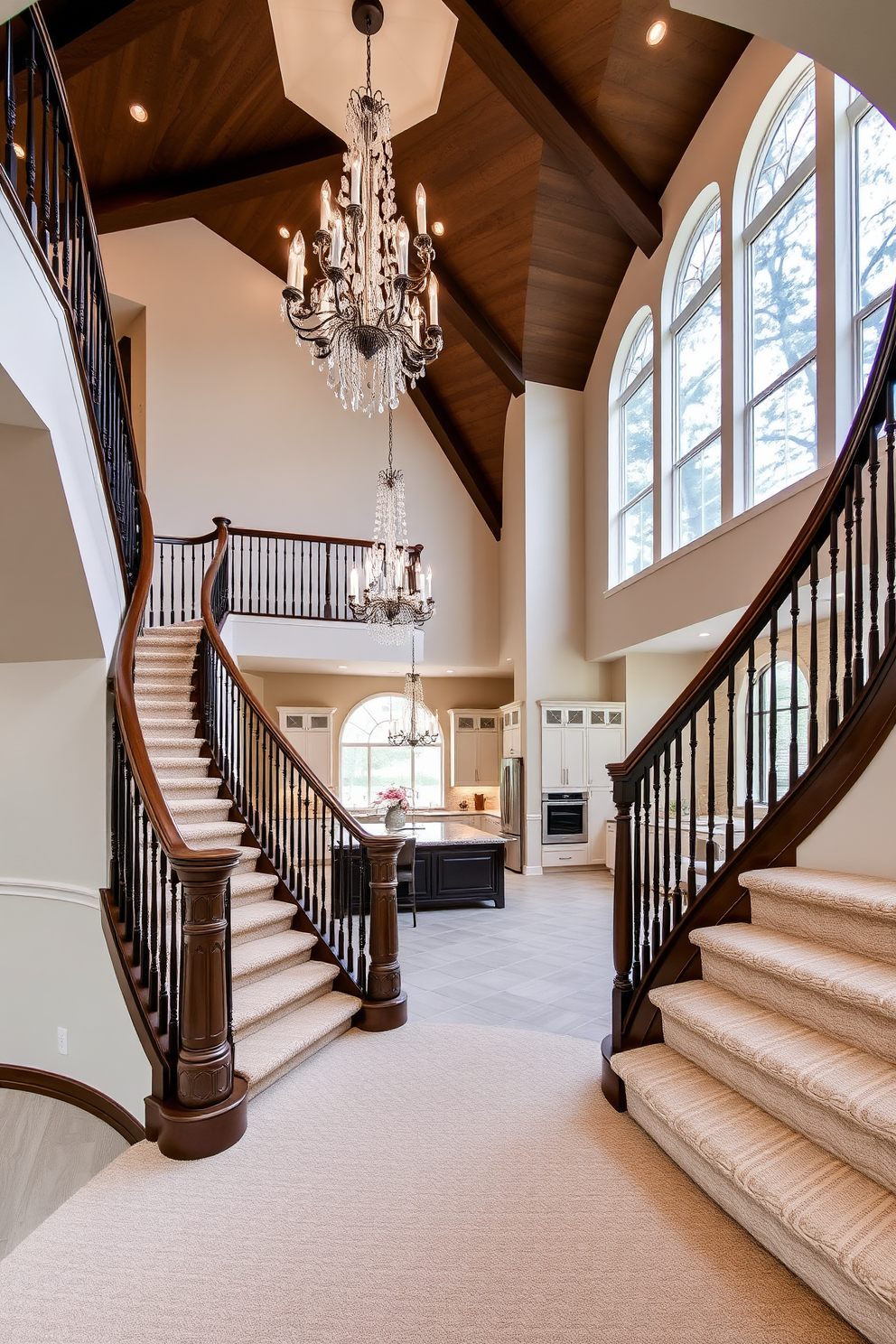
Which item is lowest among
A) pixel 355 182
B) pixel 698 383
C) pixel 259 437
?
pixel 355 182

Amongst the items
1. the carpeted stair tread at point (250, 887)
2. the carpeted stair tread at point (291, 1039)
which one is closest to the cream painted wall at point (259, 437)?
the carpeted stair tread at point (250, 887)

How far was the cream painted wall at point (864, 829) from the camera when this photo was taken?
89.8 inches

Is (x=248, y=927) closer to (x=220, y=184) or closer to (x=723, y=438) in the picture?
(x=723, y=438)

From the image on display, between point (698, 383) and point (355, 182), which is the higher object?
point (698, 383)

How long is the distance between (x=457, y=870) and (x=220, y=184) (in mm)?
8196

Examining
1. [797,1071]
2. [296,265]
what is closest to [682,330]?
[296,265]

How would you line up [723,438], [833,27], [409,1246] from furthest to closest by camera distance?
1. [723,438]
2. [409,1246]
3. [833,27]

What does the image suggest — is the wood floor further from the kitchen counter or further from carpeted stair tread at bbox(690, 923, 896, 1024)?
the kitchen counter

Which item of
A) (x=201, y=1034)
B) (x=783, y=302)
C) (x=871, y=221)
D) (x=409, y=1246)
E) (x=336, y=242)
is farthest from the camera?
(x=783, y=302)

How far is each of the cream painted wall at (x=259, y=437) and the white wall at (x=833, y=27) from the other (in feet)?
29.3

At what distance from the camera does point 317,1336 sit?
1.71 meters

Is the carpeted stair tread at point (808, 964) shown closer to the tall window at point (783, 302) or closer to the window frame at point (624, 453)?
the tall window at point (783, 302)

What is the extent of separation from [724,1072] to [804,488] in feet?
14.1

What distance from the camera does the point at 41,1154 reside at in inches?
127
